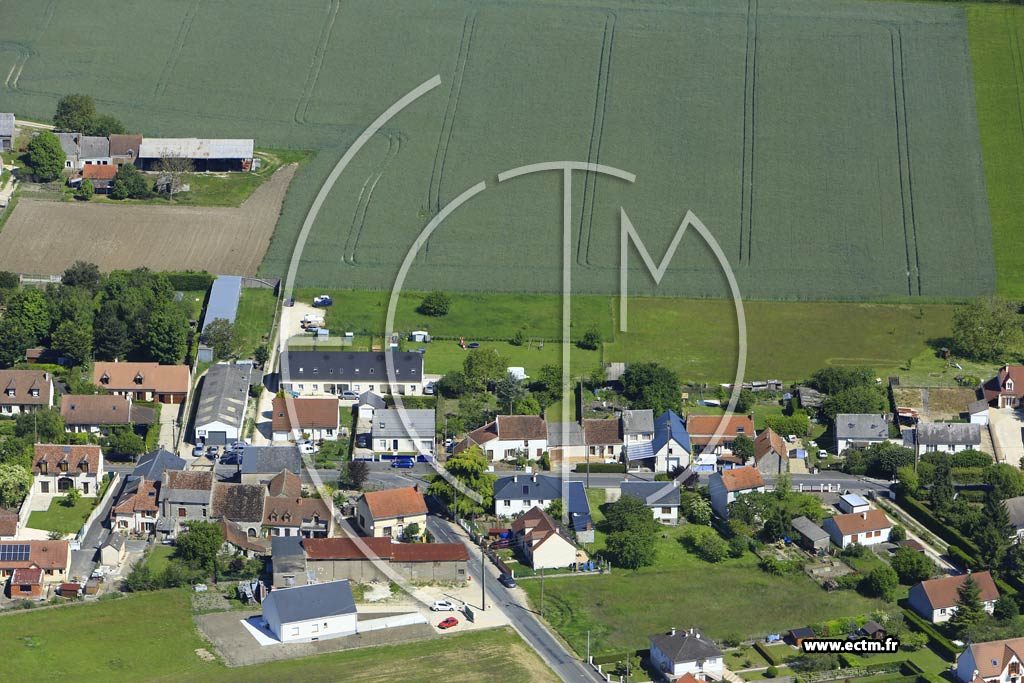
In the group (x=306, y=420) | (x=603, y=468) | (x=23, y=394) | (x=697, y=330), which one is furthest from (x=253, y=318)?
(x=697, y=330)

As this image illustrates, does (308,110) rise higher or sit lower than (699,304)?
higher

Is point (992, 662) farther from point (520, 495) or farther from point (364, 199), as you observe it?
point (364, 199)

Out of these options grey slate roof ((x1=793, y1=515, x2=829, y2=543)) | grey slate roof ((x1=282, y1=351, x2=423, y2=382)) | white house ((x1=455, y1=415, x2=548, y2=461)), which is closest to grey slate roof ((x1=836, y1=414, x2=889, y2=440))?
grey slate roof ((x1=793, y1=515, x2=829, y2=543))

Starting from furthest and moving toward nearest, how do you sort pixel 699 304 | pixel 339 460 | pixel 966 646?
1. pixel 699 304
2. pixel 339 460
3. pixel 966 646

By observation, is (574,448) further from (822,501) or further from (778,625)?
(778,625)

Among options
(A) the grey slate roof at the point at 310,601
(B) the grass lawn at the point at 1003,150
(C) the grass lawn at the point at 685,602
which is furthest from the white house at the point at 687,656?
(B) the grass lawn at the point at 1003,150

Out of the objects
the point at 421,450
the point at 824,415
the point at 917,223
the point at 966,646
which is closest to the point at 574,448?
the point at 421,450

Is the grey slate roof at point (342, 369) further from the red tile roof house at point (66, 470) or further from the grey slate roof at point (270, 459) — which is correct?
the red tile roof house at point (66, 470)

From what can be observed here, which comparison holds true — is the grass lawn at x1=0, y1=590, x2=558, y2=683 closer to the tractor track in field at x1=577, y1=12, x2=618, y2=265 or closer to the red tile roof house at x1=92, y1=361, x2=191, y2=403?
the red tile roof house at x1=92, y1=361, x2=191, y2=403
